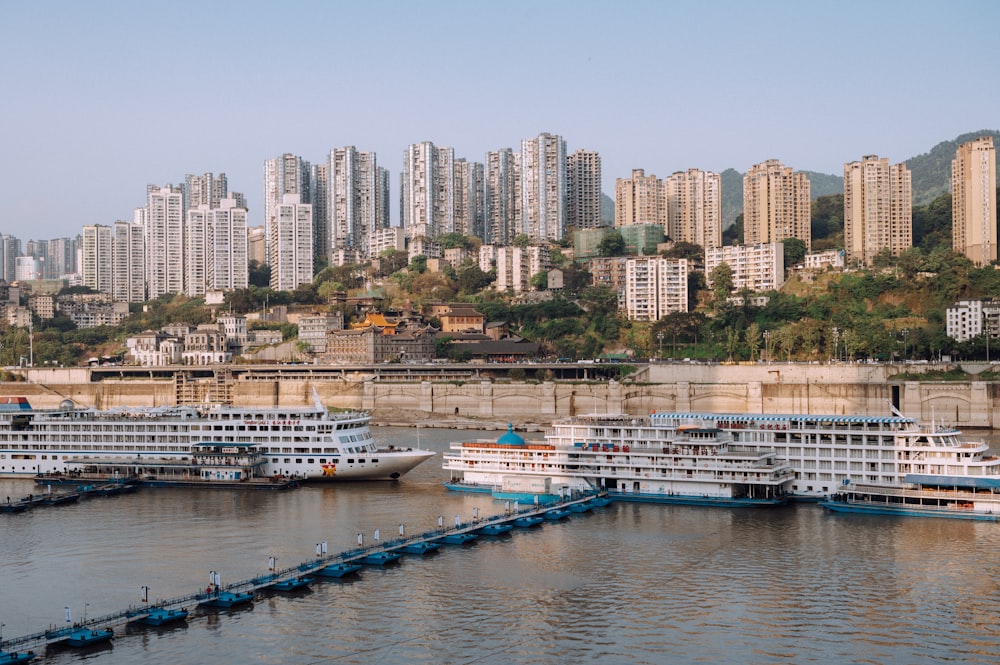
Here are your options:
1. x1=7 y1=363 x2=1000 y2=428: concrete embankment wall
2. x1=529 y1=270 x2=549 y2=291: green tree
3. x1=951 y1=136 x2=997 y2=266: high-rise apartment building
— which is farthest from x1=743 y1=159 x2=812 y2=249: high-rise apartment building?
x1=7 y1=363 x2=1000 y2=428: concrete embankment wall

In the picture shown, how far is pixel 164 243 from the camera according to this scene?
17925 cm

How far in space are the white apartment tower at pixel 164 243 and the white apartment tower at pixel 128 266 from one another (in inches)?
71.4

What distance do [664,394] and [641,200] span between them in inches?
3060

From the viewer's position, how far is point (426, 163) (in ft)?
583

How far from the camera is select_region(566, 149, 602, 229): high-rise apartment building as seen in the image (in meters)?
174

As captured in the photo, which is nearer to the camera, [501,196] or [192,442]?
[192,442]

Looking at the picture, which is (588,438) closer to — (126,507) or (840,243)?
(126,507)

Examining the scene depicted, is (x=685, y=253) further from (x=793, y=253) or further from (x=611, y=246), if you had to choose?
(x=793, y=253)

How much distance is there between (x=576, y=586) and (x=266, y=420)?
2691 cm

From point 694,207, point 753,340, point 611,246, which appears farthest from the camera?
point 694,207

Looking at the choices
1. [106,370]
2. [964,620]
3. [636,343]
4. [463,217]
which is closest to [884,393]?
[636,343]

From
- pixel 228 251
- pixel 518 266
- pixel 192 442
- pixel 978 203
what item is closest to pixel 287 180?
pixel 228 251

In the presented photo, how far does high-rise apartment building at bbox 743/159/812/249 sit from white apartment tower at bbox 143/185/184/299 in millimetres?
92873

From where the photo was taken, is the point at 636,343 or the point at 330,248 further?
the point at 330,248
